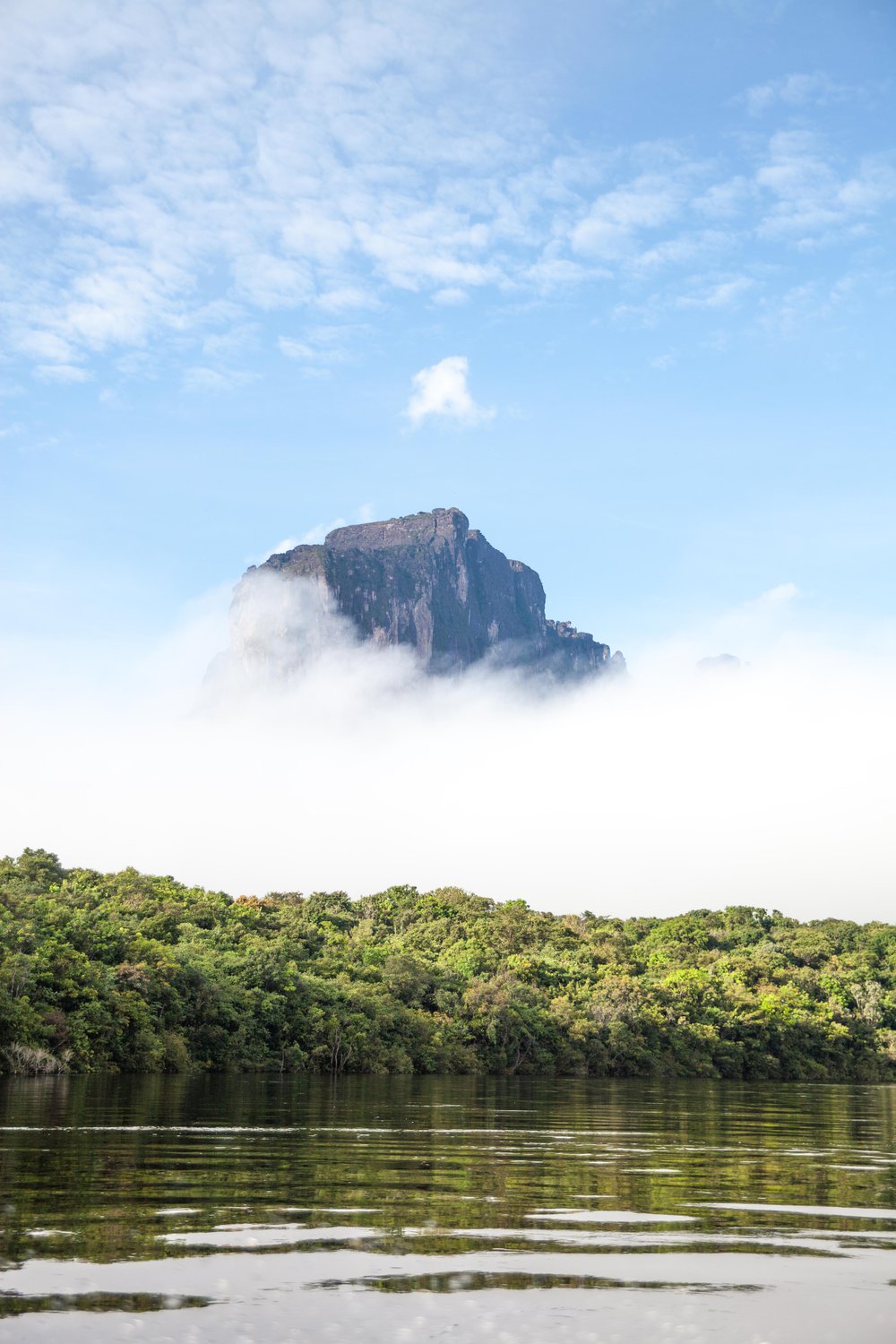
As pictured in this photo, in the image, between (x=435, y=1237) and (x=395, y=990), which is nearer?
(x=435, y=1237)

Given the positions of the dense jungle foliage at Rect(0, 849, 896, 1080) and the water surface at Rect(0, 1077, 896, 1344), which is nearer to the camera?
the water surface at Rect(0, 1077, 896, 1344)

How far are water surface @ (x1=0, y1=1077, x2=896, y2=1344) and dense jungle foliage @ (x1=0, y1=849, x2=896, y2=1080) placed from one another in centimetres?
3638

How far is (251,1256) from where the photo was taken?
871 cm

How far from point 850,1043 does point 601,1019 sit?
100 ft

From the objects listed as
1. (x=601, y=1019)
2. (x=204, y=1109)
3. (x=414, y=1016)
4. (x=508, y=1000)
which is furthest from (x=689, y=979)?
(x=204, y=1109)

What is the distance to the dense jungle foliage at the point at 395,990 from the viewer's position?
56.5m

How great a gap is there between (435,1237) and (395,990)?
7704cm

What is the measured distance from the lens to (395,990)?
84375 millimetres

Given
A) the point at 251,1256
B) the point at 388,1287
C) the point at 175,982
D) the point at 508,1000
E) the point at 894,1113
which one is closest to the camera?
the point at 388,1287

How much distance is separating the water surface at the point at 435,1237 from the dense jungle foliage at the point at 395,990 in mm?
36383

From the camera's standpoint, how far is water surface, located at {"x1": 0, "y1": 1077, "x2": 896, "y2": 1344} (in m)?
6.84

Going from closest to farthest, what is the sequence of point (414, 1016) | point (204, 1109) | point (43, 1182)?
point (43, 1182)
point (204, 1109)
point (414, 1016)

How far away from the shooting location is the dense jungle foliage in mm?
56531

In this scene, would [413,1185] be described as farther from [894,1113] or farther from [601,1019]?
[601,1019]
